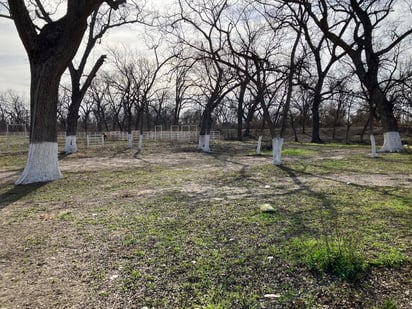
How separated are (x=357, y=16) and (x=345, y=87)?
17254mm

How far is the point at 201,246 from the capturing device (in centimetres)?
330

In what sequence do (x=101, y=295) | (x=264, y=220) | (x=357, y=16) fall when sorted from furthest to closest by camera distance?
1. (x=357, y=16)
2. (x=264, y=220)
3. (x=101, y=295)

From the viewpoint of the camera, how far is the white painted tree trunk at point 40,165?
25.9 feet

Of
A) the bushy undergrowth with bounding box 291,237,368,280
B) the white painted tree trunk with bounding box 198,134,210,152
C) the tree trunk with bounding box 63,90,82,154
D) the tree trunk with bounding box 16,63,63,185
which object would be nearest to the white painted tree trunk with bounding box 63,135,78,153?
the tree trunk with bounding box 63,90,82,154

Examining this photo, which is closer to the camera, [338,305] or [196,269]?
[338,305]

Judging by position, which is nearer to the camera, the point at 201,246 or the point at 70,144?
the point at 201,246

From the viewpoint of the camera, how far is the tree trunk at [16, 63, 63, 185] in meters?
7.88

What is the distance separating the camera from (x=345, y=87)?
102 feet

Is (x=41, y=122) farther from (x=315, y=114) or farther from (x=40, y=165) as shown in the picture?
(x=315, y=114)

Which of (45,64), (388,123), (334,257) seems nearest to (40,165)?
(45,64)

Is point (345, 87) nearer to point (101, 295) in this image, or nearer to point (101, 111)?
point (101, 295)

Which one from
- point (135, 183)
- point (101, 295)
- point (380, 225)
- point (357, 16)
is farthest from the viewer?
point (357, 16)

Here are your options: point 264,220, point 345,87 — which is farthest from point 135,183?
point 345,87

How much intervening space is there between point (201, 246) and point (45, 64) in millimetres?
6826
